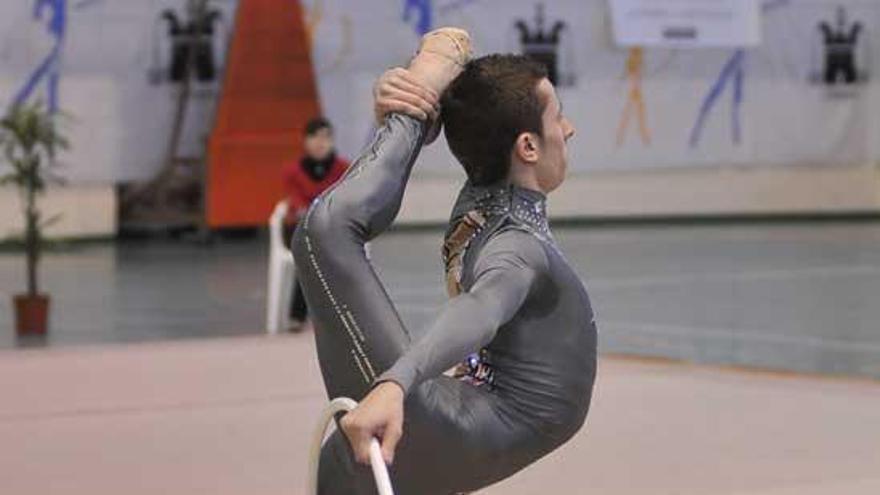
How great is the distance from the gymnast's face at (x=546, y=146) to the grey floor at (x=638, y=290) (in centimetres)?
643

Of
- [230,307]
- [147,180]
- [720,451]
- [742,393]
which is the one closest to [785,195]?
[147,180]

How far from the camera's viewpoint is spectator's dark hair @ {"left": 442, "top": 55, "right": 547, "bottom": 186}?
3463mm

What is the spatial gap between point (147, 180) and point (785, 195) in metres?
8.03

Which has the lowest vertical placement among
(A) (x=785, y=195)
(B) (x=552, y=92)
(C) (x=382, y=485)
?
(A) (x=785, y=195)

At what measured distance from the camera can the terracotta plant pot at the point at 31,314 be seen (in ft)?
38.6

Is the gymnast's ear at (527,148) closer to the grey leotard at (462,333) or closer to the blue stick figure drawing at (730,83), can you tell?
the grey leotard at (462,333)

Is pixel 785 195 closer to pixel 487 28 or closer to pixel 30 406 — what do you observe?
pixel 487 28

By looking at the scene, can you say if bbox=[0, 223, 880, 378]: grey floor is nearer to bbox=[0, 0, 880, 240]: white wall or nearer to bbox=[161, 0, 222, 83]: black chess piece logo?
bbox=[0, 0, 880, 240]: white wall

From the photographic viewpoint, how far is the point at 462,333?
3.16 metres

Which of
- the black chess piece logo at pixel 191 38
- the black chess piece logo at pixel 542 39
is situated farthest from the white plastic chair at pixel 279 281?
the black chess piece logo at pixel 542 39

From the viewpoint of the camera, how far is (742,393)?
27.7ft

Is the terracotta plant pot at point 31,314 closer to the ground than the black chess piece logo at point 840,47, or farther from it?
closer to the ground

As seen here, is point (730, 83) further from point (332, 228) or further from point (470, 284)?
point (332, 228)

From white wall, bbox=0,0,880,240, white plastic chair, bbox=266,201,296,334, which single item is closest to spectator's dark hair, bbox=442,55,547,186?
white plastic chair, bbox=266,201,296,334
